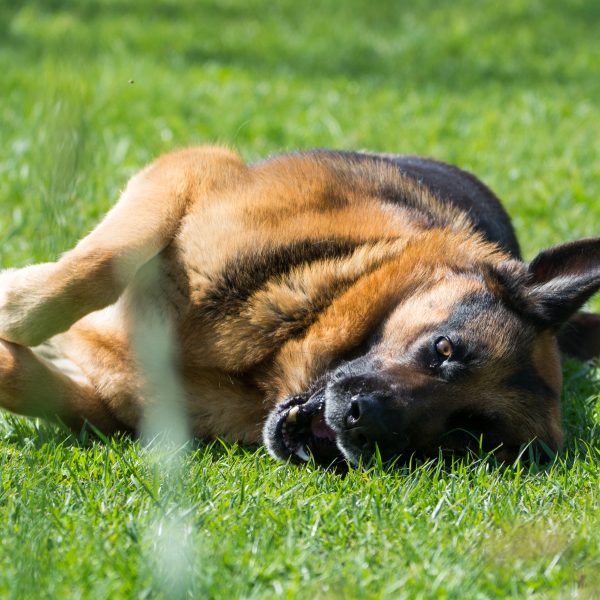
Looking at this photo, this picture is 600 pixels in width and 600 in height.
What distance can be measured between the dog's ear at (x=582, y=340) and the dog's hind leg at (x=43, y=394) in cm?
248

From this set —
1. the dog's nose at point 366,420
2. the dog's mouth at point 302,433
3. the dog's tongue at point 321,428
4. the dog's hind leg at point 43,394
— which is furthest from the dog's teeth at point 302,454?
the dog's hind leg at point 43,394

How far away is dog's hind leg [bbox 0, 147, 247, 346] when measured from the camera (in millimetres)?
3836

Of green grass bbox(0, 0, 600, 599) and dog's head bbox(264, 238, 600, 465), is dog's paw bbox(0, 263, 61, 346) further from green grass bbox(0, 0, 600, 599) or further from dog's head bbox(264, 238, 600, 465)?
dog's head bbox(264, 238, 600, 465)

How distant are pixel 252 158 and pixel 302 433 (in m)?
4.08

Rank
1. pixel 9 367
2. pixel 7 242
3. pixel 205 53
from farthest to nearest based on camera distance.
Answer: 1. pixel 205 53
2. pixel 7 242
3. pixel 9 367

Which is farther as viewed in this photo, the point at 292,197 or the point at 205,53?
the point at 205,53

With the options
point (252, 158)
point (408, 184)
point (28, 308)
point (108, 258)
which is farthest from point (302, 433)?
point (252, 158)

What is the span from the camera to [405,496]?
3301 millimetres

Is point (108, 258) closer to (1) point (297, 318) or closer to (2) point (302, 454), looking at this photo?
(1) point (297, 318)

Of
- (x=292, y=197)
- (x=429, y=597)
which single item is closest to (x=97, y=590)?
(x=429, y=597)

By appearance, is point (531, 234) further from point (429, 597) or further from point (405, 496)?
point (429, 597)

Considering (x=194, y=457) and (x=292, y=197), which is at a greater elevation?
(x=292, y=197)

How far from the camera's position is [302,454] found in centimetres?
372

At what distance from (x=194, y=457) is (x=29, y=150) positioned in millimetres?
3933
